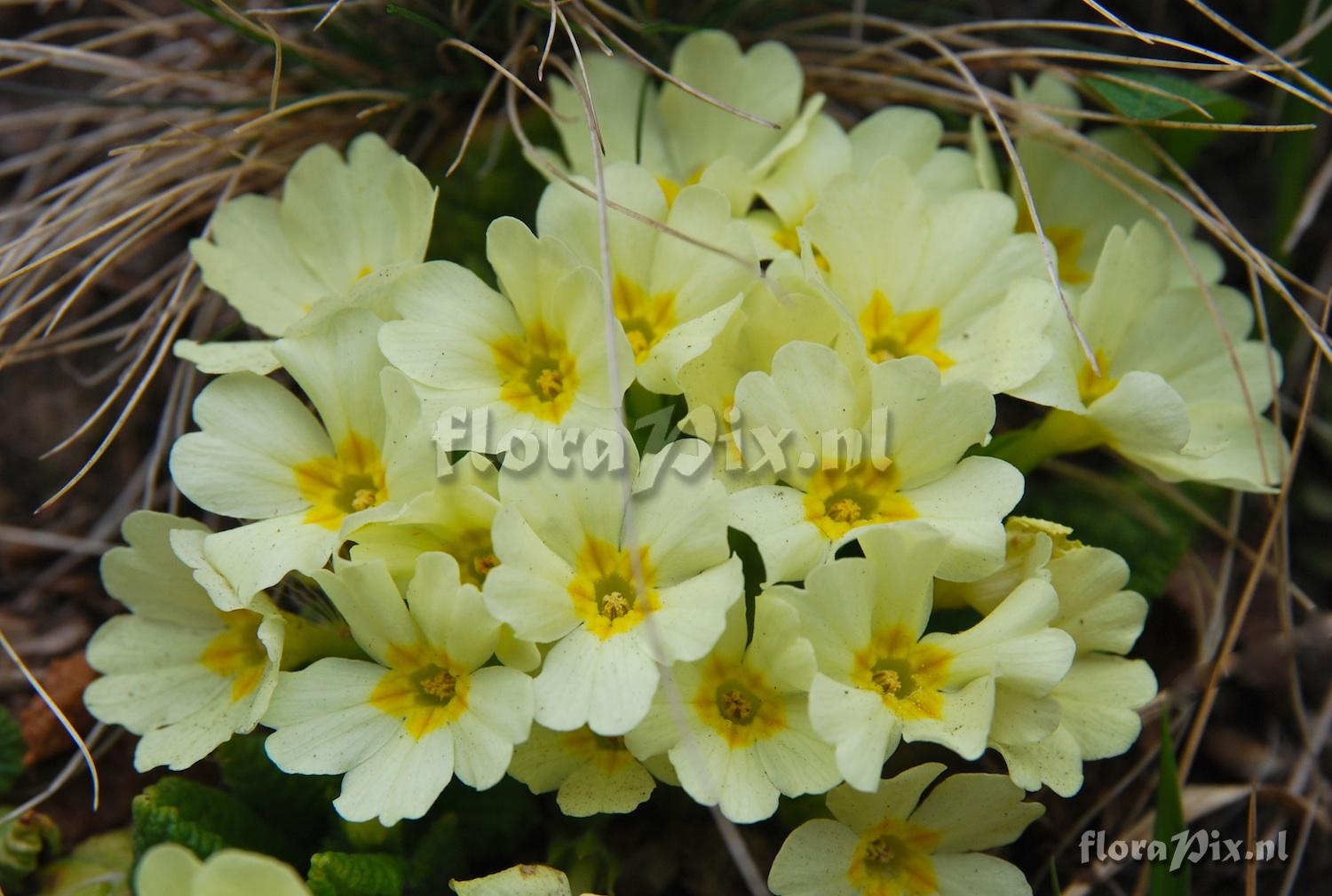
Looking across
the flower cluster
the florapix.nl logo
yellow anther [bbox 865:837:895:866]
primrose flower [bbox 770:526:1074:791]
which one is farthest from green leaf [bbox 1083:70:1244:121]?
yellow anther [bbox 865:837:895:866]

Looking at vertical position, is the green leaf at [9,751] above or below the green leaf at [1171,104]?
below

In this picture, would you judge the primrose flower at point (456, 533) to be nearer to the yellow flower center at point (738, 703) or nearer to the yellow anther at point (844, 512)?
the yellow flower center at point (738, 703)

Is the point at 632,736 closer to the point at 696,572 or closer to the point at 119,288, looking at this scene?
the point at 696,572

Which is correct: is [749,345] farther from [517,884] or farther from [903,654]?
[517,884]

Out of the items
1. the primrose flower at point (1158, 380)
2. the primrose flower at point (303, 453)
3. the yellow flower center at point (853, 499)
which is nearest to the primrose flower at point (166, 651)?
the primrose flower at point (303, 453)

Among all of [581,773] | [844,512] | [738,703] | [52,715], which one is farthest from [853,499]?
[52,715]

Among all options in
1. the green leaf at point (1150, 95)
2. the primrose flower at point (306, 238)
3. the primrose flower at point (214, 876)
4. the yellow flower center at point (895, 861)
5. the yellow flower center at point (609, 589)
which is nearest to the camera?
the primrose flower at point (214, 876)

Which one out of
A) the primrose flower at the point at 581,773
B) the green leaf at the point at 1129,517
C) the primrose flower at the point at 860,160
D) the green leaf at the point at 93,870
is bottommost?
the green leaf at the point at 93,870

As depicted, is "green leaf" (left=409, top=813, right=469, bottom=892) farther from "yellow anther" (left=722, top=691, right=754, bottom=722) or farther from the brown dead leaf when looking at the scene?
the brown dead leaf
